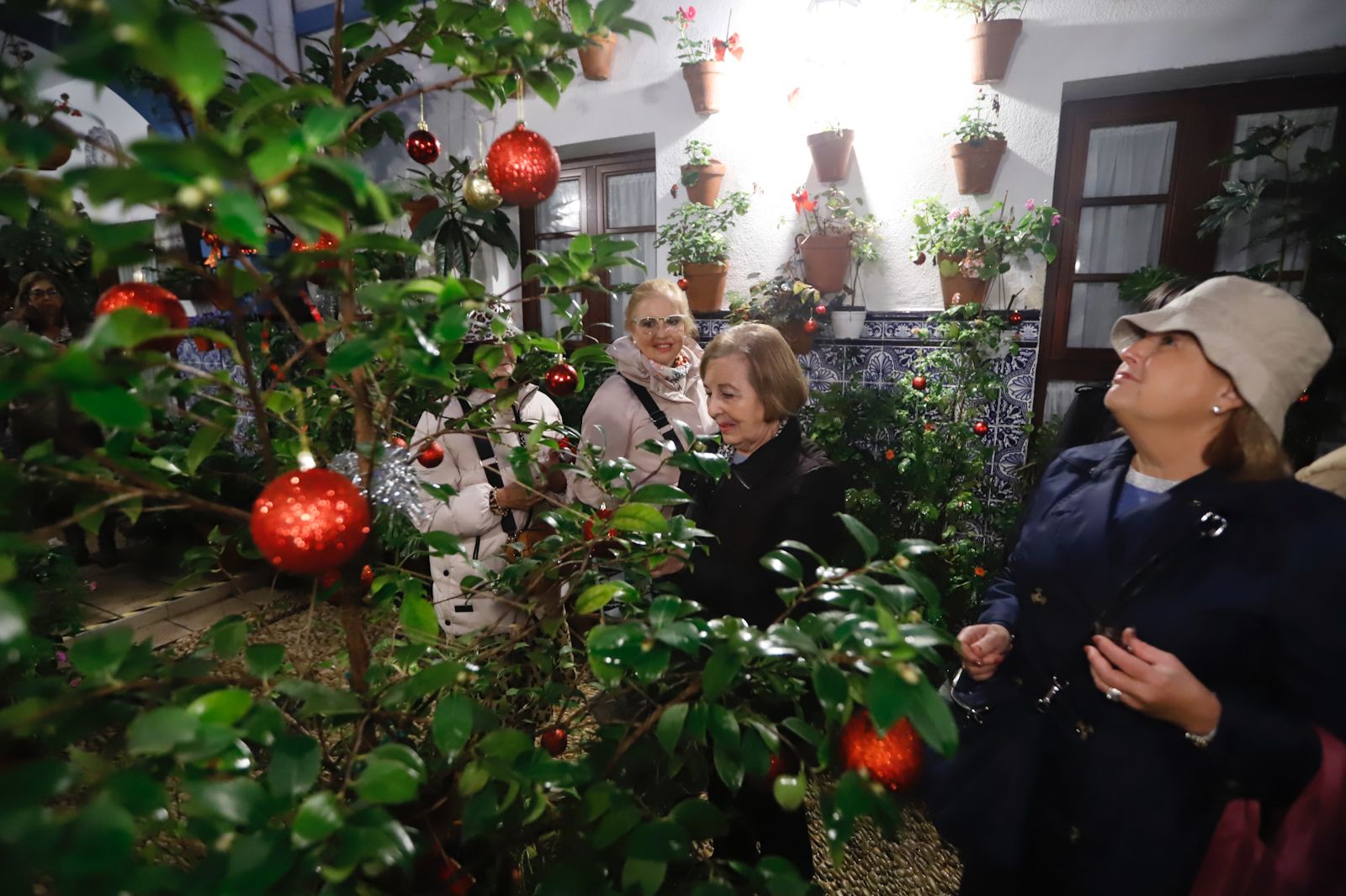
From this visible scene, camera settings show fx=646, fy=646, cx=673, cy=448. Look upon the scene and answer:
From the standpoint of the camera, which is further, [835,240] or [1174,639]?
[835,240]

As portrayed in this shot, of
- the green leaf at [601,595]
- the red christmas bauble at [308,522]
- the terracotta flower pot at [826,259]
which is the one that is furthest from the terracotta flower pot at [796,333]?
the red christmas bauble at [308,522]

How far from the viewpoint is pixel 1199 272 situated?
9.50 ft

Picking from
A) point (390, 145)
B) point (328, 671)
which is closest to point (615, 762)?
point (328, 671)

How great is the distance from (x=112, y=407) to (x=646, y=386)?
5.96ft

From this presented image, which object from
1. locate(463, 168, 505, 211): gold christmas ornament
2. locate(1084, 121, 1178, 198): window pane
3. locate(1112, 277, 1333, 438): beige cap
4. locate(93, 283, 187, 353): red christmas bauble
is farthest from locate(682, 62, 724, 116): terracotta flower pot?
locate(93, 283, 187, 353): red christmas bauble

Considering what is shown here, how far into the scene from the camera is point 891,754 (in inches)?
41.5

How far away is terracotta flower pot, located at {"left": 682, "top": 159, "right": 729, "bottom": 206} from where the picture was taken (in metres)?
3.49

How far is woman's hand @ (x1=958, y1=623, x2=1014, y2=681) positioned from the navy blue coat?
0.05 meters

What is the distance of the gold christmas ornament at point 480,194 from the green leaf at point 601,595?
0.62 meters

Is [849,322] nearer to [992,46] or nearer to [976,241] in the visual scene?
[976,241]

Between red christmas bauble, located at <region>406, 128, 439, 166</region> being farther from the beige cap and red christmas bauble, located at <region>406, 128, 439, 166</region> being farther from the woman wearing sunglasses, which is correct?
the beige cap

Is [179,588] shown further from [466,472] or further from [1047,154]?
[1047,154]

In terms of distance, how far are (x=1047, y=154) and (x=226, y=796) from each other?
3.52 m

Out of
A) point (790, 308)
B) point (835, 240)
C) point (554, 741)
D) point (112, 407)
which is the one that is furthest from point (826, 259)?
point (112, 407)
